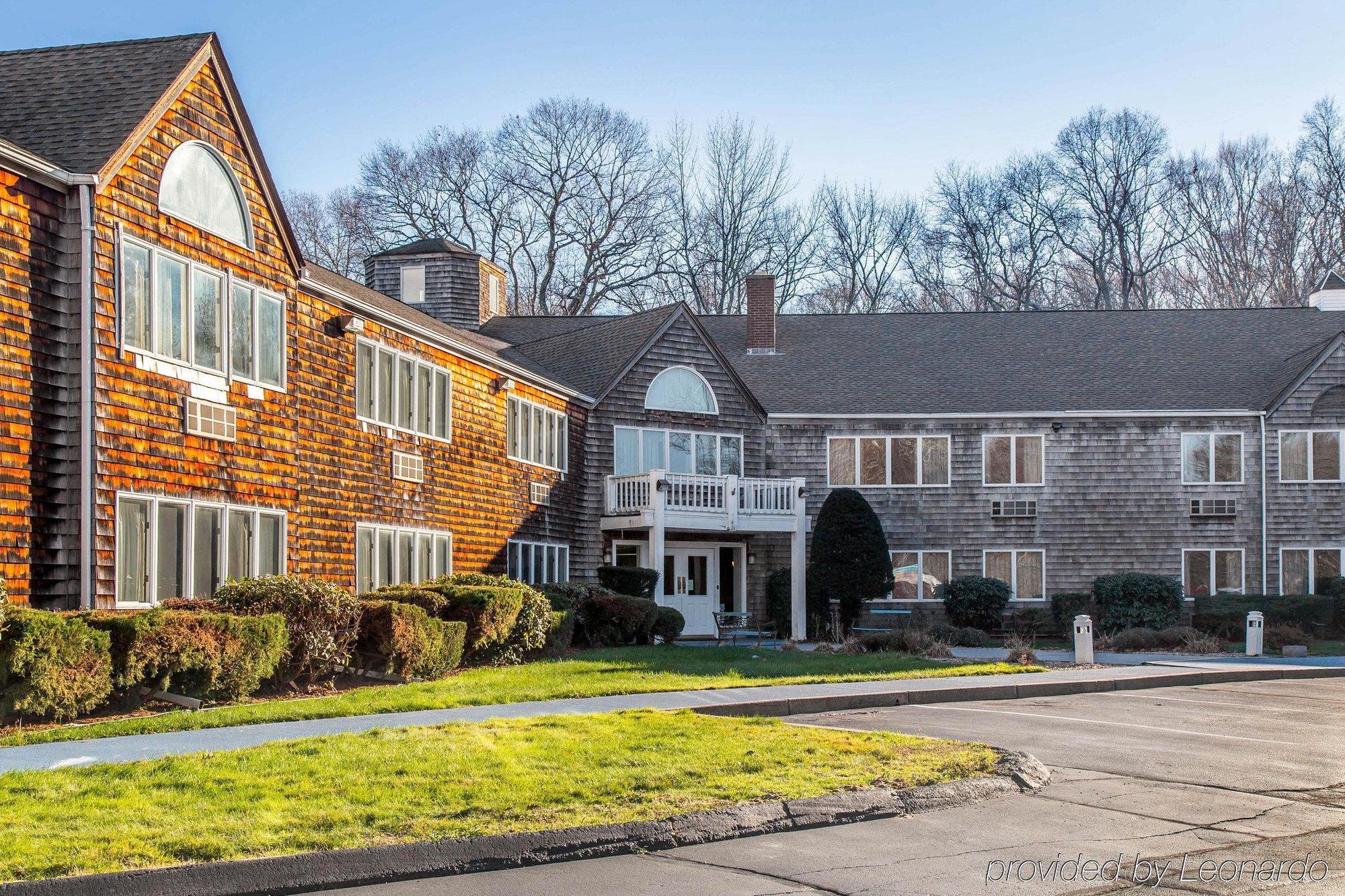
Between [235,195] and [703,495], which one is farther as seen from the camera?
[703,495]

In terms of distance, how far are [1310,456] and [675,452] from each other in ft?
49.0

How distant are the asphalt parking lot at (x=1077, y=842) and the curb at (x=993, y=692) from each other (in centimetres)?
265

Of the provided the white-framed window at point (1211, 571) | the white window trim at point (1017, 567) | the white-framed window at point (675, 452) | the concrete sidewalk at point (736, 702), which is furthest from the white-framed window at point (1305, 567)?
the white-framed window at point (675, 452)

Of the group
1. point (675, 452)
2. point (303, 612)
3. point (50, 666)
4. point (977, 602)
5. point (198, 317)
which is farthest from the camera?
point (675, 452)

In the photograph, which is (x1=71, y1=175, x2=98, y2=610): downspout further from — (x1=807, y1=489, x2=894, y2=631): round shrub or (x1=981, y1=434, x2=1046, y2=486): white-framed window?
(x1=981, y1=434, x2=1046, y2=486): white-framed window

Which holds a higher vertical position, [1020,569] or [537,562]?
[537,562]

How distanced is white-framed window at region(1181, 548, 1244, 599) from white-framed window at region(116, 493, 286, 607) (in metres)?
22.1

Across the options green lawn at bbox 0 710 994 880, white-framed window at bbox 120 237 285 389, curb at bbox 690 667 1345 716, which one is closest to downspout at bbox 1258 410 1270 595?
curb at bbox 690 667 1345 716

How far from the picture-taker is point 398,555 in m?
21.5

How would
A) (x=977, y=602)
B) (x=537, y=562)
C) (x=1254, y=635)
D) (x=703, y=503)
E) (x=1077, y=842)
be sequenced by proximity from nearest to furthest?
(x=1077, y=842) → (x=1254, y=635) → (x=537, y=562) → (x=703, y=503) → (x=977, y=602)

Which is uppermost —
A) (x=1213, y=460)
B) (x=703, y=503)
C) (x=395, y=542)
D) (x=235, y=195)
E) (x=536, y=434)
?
(x=235, y=195)

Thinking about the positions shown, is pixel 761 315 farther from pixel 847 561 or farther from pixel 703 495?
pixel 847 561

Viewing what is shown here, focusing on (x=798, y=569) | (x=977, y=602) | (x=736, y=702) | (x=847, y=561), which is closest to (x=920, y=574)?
(x=977, y=602)

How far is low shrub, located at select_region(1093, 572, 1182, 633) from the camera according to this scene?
30.3 m
